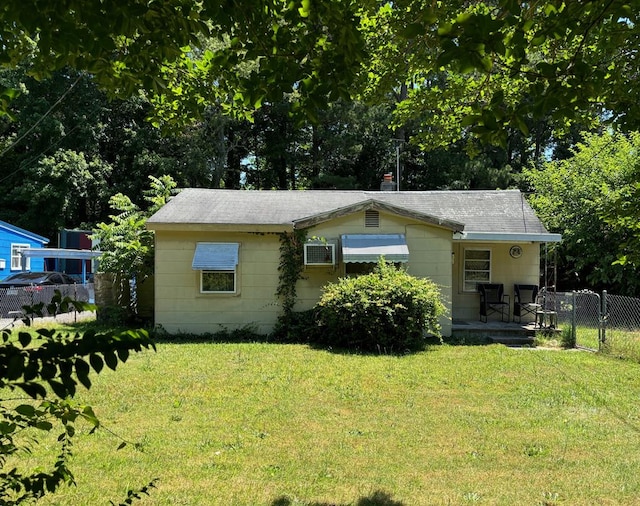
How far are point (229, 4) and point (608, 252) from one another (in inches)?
673

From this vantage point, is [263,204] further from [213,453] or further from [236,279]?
[213,453]

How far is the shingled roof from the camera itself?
11.7 meters

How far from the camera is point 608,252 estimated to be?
15992mm

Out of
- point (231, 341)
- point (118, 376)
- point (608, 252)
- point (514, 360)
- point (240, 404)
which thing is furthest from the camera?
point (608, 252)

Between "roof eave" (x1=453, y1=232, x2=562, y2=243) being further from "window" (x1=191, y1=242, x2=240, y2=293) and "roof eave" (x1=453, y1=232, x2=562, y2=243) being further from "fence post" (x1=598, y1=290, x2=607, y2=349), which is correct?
"window" (x1=191, y1=242, x2=240, y2=293)

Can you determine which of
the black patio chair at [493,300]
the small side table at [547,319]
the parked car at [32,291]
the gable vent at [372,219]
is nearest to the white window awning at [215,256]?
the parked car at [32,291]

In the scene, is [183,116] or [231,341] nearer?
[183,116]

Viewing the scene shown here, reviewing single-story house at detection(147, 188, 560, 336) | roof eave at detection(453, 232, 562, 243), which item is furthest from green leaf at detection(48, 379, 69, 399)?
roof eave at detection(453, 232, 562, 243)

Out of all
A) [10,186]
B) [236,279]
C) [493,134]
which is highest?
[10,186]

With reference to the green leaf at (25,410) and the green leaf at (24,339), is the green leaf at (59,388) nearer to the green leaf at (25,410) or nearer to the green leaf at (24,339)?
the green leaf at (24,339)

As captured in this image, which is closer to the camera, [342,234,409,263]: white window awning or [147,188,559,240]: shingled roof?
[342,234,409,263]: white window awning

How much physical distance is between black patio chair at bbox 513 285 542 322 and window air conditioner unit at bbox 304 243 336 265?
5.52m

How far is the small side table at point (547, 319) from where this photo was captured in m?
12.1

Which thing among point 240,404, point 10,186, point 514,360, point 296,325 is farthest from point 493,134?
point 10,186
